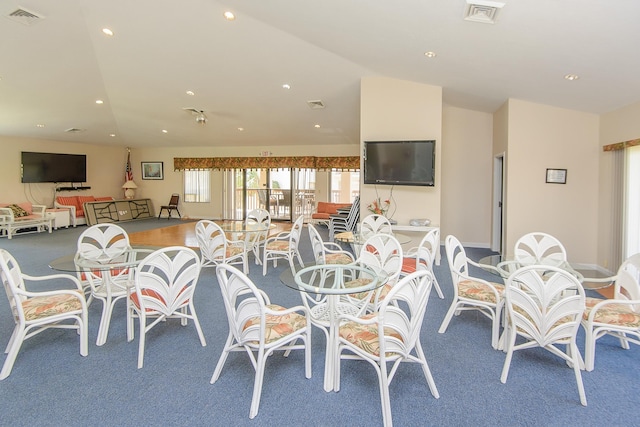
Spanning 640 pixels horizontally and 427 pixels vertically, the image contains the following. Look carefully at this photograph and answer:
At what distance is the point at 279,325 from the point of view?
215cm

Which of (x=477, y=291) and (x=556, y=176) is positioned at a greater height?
(x=556, y=176)

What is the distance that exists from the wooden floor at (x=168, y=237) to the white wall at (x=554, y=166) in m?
5.27

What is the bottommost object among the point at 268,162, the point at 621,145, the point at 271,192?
the point at 271,192

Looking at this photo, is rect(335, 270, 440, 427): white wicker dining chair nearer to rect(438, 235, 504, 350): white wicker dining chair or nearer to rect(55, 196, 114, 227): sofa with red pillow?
rect(438, 235, 504, 350): white wicker dining chair

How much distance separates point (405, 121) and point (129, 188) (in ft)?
31.9

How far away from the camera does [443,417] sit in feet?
6.22

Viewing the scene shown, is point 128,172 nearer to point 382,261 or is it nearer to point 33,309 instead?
point 33,309

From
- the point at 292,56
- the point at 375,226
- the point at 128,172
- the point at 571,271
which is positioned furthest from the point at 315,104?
the point at 128,172

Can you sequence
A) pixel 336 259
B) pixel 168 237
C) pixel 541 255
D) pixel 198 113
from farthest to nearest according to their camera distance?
1. pixel 168 237
2. pixel 198 113
3. pixel 336 259
4. pixel 541 255

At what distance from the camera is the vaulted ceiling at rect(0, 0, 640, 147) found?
3.04 m

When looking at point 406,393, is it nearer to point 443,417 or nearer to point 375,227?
point 443,417

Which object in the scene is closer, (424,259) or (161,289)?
(161,289)

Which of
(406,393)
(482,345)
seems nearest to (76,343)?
(406,393)

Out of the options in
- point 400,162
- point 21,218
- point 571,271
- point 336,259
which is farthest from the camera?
point 21,218
